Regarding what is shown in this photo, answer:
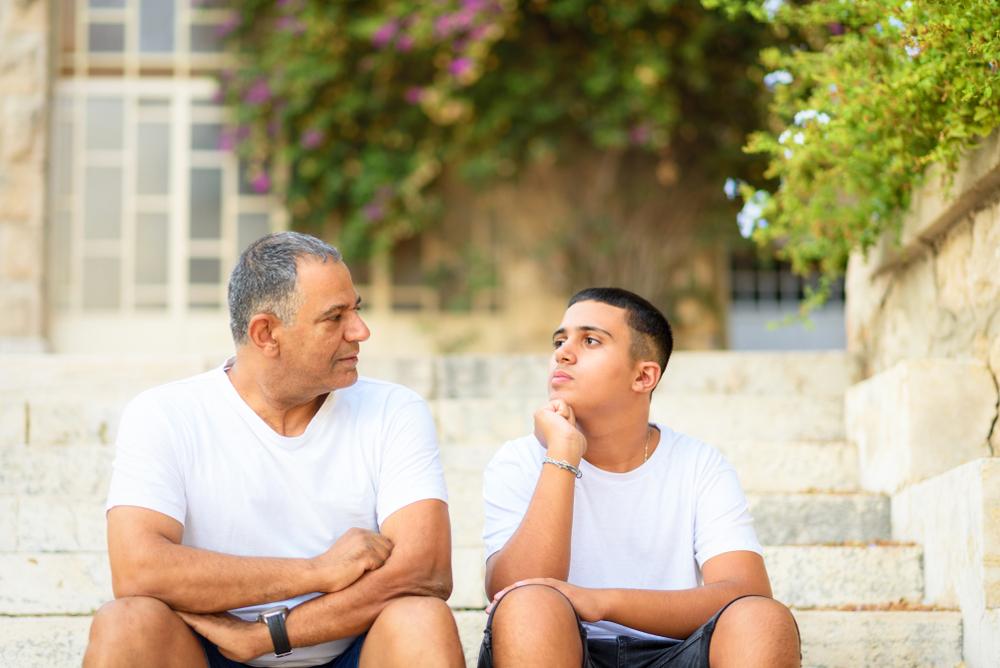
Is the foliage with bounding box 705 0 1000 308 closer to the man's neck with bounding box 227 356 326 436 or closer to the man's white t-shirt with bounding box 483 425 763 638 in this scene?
the man's white t-shirt with bounding box 483 425 763 638

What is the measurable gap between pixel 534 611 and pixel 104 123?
22.6ft

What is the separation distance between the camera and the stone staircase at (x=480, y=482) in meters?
3.27

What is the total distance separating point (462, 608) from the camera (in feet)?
11.9

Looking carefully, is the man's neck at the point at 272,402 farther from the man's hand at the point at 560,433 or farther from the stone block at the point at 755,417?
the stone block at the point at 755,417

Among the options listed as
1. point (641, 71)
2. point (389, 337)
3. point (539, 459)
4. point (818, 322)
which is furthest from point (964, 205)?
point (818, 322)

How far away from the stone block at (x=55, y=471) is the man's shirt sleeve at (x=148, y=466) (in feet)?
5.40

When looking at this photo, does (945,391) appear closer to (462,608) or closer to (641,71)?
(462,608)

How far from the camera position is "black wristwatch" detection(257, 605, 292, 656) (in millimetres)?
2568

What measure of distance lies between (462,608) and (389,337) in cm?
498

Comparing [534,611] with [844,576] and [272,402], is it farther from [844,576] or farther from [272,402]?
[844,576]

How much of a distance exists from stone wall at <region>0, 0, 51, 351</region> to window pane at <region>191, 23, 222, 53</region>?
0.94m

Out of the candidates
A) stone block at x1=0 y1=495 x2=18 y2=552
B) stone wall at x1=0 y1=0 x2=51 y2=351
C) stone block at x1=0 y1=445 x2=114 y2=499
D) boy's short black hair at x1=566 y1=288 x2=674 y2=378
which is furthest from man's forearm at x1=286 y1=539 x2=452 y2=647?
stone wall at x1=0 y1=0 x2=51 y2=351

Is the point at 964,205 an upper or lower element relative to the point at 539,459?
upper

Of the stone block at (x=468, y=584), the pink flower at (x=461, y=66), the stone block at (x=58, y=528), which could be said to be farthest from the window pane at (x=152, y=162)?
the stone block at (x=468, y=584)
